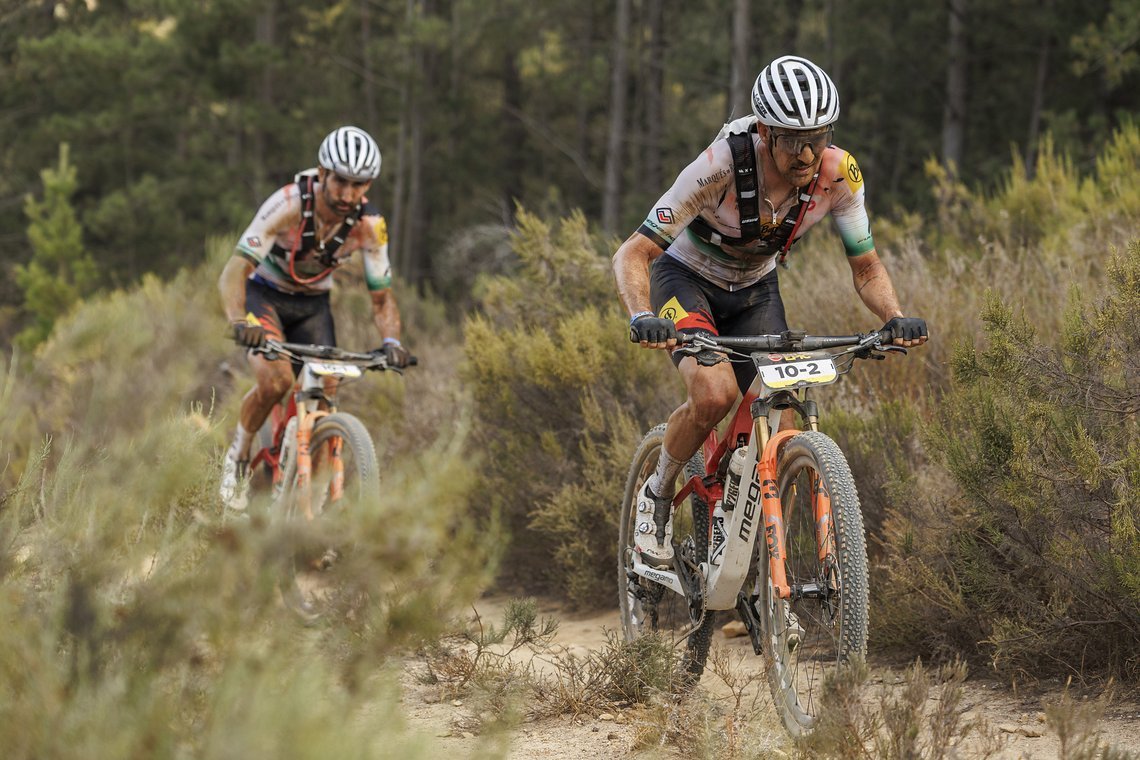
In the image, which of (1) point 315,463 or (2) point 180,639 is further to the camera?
(1) point 315,463

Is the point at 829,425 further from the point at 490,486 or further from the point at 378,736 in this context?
the point at 378,736

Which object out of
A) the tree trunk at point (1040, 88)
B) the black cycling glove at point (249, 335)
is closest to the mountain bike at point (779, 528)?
the black cycling glove at point (249, 335)

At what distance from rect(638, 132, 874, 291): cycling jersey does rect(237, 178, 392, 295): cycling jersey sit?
267 cm

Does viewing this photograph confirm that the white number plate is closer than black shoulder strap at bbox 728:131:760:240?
Yes

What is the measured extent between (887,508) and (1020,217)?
17.3 feet

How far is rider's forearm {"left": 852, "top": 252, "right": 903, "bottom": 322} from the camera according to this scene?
492 centimetres

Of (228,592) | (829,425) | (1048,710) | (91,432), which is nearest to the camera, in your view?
(228,592)

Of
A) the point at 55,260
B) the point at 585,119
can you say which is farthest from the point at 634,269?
the point at 585,119

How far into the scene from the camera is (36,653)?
2.89 m

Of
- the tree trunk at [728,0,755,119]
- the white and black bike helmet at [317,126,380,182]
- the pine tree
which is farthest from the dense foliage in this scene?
the white and black bike helmet at [317,126,380,182]

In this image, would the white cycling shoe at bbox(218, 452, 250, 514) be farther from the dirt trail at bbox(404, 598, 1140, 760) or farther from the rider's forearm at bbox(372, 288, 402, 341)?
the dirt trail at bbox(404, 598, 1140, 760)

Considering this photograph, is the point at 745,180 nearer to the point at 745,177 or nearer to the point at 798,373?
the point at 745,177

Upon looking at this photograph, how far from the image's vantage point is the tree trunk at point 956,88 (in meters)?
23.9

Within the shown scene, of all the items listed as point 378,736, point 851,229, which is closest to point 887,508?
point 851,229
